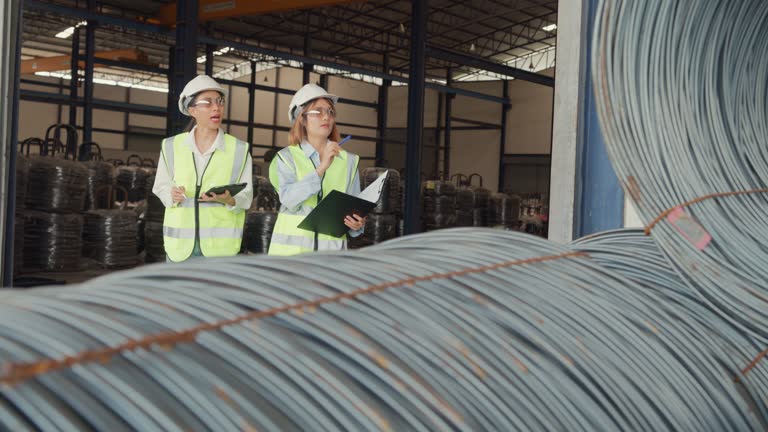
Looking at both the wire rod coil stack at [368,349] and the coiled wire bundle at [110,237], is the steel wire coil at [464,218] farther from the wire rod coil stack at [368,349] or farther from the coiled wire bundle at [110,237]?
the wire rod coil stack at [368,349]

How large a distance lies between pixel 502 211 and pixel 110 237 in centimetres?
865

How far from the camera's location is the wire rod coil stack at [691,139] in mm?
1700

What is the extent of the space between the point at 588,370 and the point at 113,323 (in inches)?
32.2

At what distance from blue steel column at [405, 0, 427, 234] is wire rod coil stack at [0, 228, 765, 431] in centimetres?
897

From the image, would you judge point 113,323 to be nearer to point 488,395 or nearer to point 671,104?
point 488,395

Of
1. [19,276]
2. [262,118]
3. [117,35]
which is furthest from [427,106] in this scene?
[19,276]

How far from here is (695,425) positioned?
1.43m

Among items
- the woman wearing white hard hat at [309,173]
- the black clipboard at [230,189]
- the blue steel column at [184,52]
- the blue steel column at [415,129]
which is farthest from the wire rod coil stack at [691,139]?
the blue steel column at [415,129]

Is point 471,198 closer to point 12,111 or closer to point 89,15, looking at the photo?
point 89,15

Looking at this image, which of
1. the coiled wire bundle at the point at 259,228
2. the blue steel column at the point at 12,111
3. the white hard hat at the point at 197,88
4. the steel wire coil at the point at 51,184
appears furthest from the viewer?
the coiled wire bundle at the point at 259,228

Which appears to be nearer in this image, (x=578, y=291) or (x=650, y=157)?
(x=578, y=291)

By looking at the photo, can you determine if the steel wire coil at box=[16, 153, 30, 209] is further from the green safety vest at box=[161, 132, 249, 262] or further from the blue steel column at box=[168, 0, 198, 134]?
the green safety vest at box=[161, 132, 249, 262]

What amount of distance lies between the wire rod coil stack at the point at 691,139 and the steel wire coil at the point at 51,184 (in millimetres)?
6856

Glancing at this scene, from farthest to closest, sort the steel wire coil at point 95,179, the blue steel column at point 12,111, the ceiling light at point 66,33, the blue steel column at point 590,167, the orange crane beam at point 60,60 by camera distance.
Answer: the ceiling light at point 66,33, the orange crane beam at point 60,60, the steel wire coil at point 95,179, the blue steel column at point 12,111, the blue steel column at point 590,167
